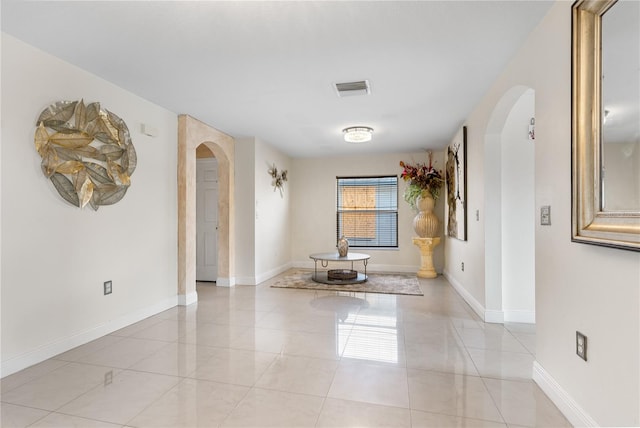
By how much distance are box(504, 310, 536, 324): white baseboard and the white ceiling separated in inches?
88.9

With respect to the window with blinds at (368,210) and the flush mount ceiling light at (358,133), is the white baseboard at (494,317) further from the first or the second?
the window with blinds at (368,210)

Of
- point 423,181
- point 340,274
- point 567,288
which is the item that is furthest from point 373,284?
point 567,288

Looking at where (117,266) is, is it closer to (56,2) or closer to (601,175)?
(56,2)

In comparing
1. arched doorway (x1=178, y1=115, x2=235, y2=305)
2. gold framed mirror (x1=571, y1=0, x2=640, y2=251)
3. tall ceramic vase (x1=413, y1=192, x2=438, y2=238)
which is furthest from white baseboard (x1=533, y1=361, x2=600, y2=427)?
tall ceramic vase (x1=413, y1=192, x2=438, y2=238)

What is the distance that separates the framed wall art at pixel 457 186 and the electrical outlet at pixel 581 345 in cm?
252

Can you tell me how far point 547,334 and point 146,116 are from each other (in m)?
4.07

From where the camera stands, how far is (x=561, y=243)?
6.22 ft

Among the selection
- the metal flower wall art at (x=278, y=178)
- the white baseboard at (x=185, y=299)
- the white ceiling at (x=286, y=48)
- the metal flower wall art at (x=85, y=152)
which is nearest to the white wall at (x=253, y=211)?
the metal flower wall art at (x=278, y=178)

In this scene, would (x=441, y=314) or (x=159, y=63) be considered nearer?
(x=159, y=63)

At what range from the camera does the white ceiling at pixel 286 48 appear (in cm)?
205

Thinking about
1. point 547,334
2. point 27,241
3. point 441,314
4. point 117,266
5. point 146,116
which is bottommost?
point 441,314

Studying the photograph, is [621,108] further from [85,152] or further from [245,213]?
[245,213]

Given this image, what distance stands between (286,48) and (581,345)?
2.61 metres

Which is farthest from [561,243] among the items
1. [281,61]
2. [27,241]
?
[27,241]
